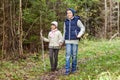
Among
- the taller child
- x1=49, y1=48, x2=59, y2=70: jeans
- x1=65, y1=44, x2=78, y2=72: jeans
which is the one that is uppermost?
the taller child

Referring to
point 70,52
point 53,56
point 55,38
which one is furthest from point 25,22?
point 70,52

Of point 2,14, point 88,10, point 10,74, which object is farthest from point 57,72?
point 88,10

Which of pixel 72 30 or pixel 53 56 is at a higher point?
pixel 72 30

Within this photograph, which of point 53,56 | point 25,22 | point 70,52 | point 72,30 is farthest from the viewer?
point 25,22

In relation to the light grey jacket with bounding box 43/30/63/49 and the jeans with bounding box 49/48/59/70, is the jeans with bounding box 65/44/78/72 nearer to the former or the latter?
the light grey jacket with bounding box 43/30/63/49

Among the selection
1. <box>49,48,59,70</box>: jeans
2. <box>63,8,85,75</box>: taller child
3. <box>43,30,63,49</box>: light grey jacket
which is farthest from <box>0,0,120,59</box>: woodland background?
<box>63,8,85,75</box>: taller child

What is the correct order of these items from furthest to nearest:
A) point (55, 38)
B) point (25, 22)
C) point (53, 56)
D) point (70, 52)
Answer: point (25, 22) → point (53, 56) → point (55, 38) → point (70, 52)

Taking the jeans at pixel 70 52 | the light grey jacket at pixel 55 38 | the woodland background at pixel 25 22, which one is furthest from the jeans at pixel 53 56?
the woodland background at pixel 25 22

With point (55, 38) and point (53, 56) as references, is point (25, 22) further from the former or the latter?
point (55, 38)

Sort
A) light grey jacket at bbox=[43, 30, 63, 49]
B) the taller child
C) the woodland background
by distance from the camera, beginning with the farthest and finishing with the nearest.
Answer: the woodland background, light grey jacket at bbox=[43, 30, 63, 49], the taller child

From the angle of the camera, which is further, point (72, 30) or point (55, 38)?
point (55, 38)

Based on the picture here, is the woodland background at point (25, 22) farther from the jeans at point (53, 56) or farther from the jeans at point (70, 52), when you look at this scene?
the jeans at point (70, 52)

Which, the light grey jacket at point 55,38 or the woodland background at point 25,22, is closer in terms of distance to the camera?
the light grey jacket at point 55,38

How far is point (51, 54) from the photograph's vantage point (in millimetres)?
12531
